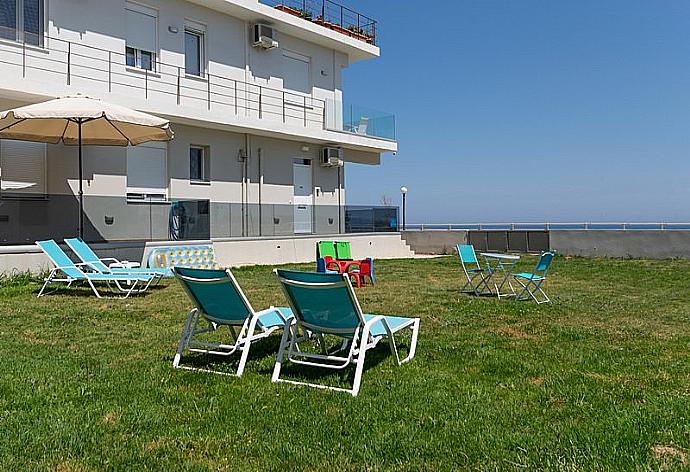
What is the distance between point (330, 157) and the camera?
67.8 ft

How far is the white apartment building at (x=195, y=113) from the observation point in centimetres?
1329

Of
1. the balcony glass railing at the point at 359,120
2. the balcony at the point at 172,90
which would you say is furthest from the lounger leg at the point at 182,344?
the balcony glass railing at the point at 359,120

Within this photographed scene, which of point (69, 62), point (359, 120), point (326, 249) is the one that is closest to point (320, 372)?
point (326, 249)

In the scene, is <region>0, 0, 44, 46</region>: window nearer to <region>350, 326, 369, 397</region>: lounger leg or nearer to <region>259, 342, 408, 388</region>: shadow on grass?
<region>259, 342, 408, 388</region>: shadow on grass

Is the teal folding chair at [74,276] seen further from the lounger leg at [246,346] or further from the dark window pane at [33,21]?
the dark window pane at [33,21]

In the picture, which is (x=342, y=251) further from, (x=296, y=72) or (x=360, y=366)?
(x=360, y=366)

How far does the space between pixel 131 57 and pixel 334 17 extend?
859cm

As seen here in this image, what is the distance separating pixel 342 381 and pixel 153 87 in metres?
13.2

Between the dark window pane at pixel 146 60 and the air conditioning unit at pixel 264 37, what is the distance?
3633mm

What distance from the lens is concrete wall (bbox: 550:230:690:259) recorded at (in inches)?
822

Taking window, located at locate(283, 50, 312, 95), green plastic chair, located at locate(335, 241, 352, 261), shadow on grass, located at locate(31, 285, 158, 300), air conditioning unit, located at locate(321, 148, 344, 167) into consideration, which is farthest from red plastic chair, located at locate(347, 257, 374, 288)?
window, located at locate(283, 50, 312, 95)

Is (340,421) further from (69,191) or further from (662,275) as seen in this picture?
(662,275)

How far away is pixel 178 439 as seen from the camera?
351cm

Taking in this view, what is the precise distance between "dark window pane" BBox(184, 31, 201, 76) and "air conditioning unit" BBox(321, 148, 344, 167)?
5247 mm
